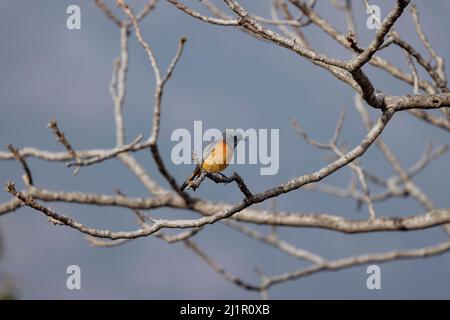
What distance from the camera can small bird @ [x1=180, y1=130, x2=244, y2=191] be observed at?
4379 millimetres

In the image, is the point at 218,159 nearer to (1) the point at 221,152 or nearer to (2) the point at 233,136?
(1) the point at 221,152

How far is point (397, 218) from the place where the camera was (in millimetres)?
5789

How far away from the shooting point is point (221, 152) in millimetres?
4438

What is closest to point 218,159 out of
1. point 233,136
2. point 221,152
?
point 221,152

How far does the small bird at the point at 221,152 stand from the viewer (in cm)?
438

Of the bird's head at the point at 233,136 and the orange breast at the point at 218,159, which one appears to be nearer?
the orange breast at the point at 218,159

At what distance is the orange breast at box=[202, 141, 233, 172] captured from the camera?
14.4 ft

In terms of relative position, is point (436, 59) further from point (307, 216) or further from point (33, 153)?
point (33, 153)

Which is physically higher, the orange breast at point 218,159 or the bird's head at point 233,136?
the bird's head at point 233,136

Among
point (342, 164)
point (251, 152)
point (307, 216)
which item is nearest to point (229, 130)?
point (251, 152)

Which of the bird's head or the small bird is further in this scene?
the bird's head

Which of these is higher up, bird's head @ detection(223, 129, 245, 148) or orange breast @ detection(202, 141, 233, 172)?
bird's head @ detection(223, 129, 245, 148)

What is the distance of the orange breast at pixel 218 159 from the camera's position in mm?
4375

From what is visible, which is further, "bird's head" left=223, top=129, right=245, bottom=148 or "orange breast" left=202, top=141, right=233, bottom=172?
"bird's head" left=223, top=129, right=245, bottom=148
